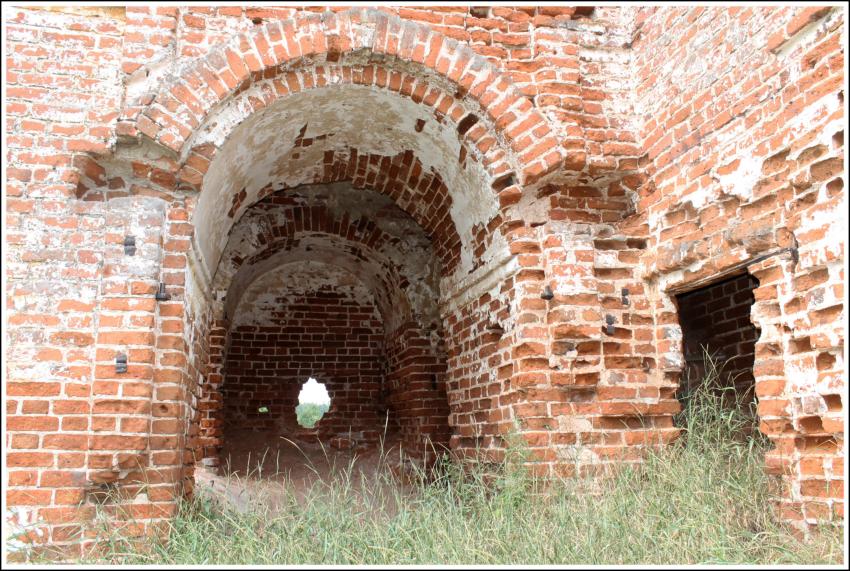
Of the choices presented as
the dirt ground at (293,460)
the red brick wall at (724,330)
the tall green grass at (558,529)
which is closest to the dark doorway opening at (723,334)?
the red brick wall at (724,330)

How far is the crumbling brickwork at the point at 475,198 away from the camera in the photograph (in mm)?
3572

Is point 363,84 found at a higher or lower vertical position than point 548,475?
higher

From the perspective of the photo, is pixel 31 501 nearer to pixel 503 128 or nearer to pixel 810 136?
pixel 503 128

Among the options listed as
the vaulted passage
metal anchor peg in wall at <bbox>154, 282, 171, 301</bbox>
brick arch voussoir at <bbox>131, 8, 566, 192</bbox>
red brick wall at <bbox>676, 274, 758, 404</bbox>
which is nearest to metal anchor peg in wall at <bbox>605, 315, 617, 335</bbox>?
brick arch voussoir at <bbox>131, 8, 566, 192</bbox>

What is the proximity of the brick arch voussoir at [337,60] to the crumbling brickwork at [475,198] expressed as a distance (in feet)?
0.05

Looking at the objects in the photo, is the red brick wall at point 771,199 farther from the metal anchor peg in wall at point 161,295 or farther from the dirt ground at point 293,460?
the dirt ground at point 293,460

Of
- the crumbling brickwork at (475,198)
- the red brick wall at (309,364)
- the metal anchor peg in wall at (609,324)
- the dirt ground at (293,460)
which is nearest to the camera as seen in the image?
the crumbling brickwork at (475,198)

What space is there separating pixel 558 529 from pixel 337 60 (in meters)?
3.19

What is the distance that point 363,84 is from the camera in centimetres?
462

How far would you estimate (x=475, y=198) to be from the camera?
16.8 ft

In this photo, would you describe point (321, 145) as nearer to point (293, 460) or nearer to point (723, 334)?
point (723, 334)

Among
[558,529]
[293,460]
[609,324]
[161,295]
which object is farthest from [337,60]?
[293,460]

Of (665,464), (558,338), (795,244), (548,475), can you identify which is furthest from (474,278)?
(795,244)

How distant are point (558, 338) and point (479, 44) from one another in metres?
2.12
